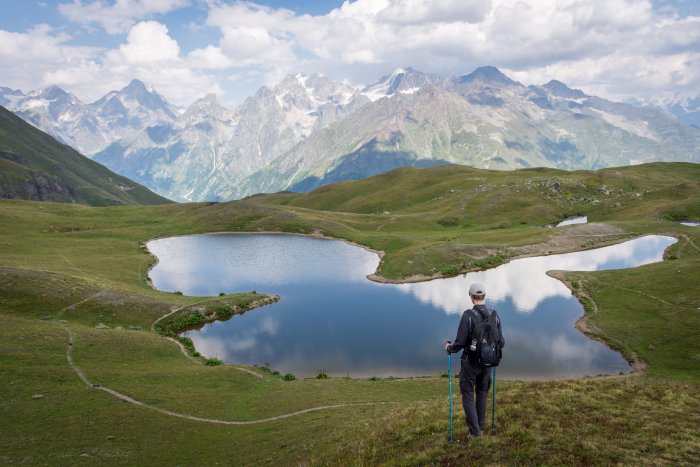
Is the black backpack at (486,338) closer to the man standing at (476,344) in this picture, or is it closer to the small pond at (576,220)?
the man standing at (476,344)

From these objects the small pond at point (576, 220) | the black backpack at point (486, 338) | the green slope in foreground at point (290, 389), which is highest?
the small pond at point (576, 220)

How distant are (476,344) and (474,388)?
2.85 meters

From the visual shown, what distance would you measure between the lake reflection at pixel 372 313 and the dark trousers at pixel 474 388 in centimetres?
3023

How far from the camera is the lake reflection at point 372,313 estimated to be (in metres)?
50.6

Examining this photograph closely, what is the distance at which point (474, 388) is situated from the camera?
1861 centimetres

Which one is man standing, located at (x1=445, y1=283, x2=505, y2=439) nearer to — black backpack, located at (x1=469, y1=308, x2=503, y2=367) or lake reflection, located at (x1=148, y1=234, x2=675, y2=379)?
black backpack, located at (x1=469, y1=308, x2=503, y2=367)

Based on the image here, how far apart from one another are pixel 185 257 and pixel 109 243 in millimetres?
22703

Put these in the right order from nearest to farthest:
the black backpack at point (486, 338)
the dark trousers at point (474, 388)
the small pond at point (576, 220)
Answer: the black backpack at point (486, 338)
the dark trousers at point (474, 388)
the small pond at point (576, 220)

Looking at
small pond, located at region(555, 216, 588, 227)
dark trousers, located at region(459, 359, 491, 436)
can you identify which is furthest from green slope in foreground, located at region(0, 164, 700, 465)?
small pond, located at region(555, 216, 588, 227)

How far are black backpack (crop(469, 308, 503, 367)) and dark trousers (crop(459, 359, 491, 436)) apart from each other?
60 centimetres

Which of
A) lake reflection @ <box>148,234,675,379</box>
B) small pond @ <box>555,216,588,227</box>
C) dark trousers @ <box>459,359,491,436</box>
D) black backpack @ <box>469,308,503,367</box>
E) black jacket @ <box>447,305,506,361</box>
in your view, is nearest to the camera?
black backpack @ <box>469,308,503,367</box>

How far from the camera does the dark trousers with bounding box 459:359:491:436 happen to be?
57.7 feet

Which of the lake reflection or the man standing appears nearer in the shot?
the man standing

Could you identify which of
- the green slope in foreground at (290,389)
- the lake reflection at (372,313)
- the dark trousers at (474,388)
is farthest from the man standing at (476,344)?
the lake reflection at (372,313)
